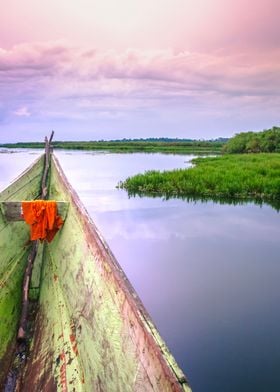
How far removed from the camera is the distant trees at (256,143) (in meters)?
39.3

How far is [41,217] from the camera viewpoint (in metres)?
3.61

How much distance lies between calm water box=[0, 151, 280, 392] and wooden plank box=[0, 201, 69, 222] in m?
2.08

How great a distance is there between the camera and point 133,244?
855cm

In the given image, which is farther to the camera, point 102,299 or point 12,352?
point 12,352

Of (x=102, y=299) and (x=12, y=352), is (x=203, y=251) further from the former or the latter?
(x=102, y=299)

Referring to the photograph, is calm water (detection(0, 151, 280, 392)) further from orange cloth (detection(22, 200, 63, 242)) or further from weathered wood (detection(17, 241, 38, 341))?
orange cloth (detection(22, 200, 63, 242))

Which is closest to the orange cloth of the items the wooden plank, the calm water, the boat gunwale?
the wooden plank

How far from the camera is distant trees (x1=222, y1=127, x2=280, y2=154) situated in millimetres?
Answer: 39281

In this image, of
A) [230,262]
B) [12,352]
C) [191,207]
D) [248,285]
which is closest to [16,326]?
[12,352]

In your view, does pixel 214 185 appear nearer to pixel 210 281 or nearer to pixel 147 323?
pixel 210 281

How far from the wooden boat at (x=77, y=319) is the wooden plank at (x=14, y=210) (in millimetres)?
13

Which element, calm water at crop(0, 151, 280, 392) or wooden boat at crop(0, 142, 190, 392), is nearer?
wooden boat at crop(0, 142, 190, 392)

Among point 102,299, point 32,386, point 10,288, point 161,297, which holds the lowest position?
point 161,297

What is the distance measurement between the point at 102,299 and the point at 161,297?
12.3 ft
